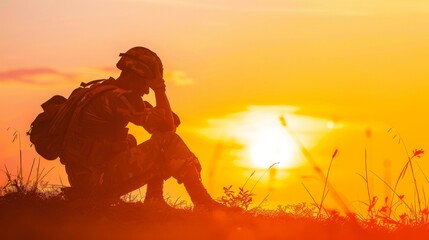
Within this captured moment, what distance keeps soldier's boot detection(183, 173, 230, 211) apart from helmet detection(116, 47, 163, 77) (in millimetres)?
1876

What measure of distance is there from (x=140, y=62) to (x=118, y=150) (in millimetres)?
1472

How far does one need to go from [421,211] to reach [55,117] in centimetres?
602

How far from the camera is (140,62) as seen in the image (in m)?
13.7

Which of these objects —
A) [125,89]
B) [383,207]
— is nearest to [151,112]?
[125,89]

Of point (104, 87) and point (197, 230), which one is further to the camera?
point (104, 87)

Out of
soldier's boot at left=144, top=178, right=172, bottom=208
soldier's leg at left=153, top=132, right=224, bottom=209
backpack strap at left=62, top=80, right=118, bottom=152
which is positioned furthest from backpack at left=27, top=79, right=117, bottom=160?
soldier's boot at left=144, top=178, right=172, bottom=208

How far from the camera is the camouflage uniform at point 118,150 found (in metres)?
13.5

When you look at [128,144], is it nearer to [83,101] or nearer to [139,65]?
[83,101]

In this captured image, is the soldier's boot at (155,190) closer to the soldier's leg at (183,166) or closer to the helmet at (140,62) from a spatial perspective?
the soldier's leg at (183,166)

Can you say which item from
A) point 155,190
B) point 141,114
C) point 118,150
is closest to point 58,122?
point 118,150

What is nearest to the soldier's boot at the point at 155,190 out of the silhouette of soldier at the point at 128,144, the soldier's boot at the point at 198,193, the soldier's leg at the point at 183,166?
the silhouette of soldier at the point at 128,144

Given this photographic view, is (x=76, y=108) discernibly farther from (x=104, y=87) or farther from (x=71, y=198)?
(x=71, y=198)

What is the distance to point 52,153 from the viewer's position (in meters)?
13.9

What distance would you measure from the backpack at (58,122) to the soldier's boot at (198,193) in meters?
1.99
